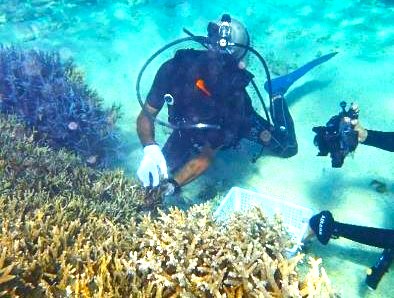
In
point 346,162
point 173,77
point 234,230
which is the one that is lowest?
point 234,230

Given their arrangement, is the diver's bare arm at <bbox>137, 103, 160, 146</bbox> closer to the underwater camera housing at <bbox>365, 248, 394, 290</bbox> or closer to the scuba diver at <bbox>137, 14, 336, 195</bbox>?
the scuba diver at <bbox>137, 14, 336, 195</bbox>

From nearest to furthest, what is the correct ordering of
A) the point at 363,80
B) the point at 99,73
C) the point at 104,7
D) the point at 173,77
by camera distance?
the point at 173,77 < the point at 363,80 < the point at 99,73 < the point at 104,7

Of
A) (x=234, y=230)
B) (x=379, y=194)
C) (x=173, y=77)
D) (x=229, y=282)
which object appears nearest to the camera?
(x=229, y=282)

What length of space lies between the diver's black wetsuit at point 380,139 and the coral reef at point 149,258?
6.85ft

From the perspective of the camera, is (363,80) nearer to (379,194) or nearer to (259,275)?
(379,194)

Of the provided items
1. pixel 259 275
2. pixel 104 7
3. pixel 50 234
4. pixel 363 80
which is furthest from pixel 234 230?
pixel 104 7

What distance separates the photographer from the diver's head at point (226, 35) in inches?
170

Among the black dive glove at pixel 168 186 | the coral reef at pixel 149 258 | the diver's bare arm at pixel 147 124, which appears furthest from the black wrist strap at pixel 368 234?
the diver's bare arm at pixel 147 124

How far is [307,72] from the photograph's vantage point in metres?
7.23

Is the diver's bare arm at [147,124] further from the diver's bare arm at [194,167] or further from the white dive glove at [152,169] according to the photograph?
the diver's bare arm at [194,167]

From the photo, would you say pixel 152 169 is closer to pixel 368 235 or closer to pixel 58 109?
pixel 58 109

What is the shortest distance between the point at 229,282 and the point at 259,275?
9.3 inches

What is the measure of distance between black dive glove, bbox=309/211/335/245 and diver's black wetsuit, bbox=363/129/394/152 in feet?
3.42

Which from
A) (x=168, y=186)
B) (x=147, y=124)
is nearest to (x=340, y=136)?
(x=168, y=186)
